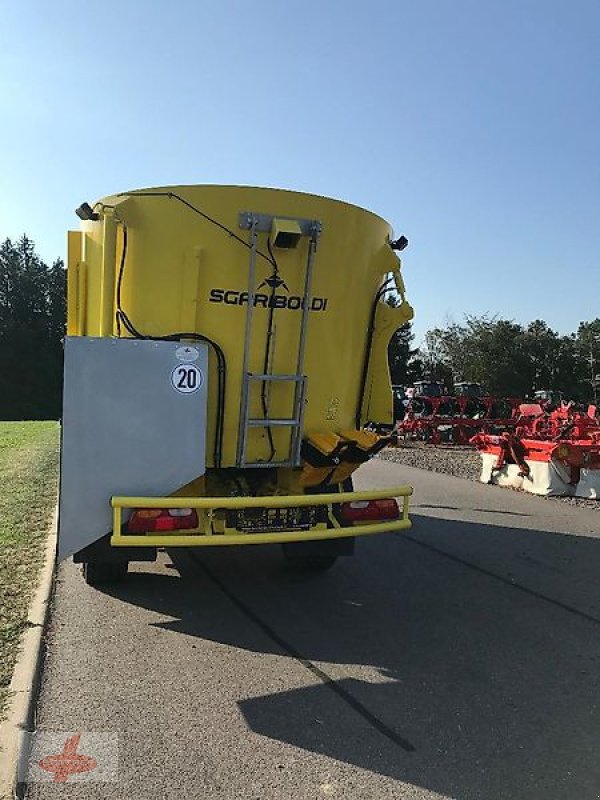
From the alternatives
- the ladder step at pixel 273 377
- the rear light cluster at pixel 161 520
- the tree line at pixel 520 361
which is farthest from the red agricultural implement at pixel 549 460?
the tree line at pixel 520 361

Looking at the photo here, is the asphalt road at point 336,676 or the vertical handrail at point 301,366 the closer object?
the asphalt road at point 336,676

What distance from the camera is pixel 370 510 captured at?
5734 millimetres

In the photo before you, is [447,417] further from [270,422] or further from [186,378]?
[186,378]

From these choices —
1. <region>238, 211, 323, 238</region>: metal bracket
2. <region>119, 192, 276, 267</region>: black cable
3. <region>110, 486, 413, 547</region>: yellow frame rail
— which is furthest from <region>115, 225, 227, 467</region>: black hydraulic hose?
<region>238, 211, 323, 238</region>: metal bracket

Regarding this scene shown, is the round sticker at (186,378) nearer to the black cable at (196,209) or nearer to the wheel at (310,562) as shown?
the black cable at (196,209)

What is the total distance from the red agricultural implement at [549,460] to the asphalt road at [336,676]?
14.0 feet

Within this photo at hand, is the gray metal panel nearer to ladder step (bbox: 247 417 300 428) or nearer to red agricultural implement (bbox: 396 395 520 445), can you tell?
ladder step (bbox: 247 417 300 428)

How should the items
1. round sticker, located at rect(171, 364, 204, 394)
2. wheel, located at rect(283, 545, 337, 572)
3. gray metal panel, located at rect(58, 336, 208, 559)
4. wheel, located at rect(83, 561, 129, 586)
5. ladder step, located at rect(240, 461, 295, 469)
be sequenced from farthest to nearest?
1. wheel, located at rect(283, 545, 337, 572)
2. wheel, located at rect(83, 561, 129, 586)
3. ladder step, located at rect(240, 461, 295, 469)
4. round sticker, located at rect(171, 364, 204, 394)
5. gray metal panel, located at rect(58, 336, 208, 559)

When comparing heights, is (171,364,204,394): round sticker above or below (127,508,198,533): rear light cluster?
above

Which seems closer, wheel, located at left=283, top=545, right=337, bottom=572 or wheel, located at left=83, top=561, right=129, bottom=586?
wheel, located at left=83, top=561, right=129, bottom=586

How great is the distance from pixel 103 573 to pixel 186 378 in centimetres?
216

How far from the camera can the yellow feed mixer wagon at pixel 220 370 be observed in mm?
4711

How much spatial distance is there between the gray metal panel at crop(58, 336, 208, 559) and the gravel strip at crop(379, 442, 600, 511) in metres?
8.24

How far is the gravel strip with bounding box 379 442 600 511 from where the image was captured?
49.7ft
